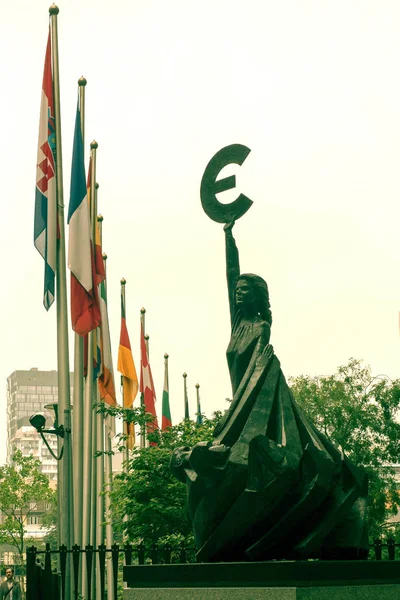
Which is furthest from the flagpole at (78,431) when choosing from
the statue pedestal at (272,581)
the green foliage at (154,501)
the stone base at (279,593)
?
the stone base at (279,593)

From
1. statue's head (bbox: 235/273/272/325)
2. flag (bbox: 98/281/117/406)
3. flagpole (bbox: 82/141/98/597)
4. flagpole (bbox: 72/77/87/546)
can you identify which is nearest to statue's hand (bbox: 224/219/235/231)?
statue's head (bbox: 235/273/272/325)

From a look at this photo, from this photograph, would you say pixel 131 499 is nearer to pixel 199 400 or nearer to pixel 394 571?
pixel 394 571

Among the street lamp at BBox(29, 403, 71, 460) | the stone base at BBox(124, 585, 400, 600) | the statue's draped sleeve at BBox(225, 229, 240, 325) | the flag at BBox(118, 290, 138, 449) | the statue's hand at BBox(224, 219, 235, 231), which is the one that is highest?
the flag at BBox(118, 290, 138, 449)

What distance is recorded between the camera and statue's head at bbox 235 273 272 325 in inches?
420

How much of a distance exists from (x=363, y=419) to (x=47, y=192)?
2339cm

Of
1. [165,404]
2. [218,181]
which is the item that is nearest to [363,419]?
[165,404]

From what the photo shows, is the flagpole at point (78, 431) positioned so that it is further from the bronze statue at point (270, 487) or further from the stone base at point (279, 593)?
the stone base at point (279, 593)

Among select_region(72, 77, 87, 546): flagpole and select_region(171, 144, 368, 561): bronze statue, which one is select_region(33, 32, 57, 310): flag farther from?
select_region(171, 144, 368, 561): bronze statue

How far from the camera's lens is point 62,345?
16688 millimetres

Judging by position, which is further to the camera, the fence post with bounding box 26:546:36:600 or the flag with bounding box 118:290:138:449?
the flag with bounding box 118:290:138:449

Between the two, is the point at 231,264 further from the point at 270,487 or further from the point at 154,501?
the point at 154,501

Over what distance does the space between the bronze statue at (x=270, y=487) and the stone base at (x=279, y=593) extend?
1.89ft

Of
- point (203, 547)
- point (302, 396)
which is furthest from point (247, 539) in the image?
point (302, 396)

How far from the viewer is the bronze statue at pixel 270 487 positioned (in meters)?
9.27
